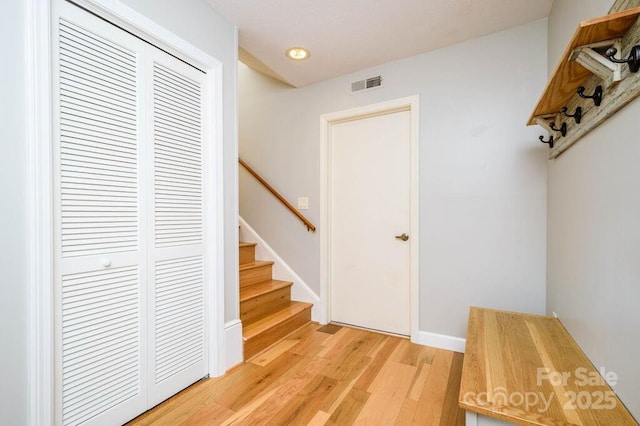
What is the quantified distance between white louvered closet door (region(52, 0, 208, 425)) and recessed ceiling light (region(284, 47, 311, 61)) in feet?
2.75

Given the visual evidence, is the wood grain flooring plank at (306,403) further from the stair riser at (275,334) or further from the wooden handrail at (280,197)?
the wooden handrail at (280,197)

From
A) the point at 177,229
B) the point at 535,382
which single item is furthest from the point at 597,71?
the point at 177,229

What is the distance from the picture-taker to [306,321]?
2.92 m

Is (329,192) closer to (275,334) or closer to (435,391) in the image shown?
(275,334)

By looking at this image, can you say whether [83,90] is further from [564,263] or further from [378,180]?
[564,263]

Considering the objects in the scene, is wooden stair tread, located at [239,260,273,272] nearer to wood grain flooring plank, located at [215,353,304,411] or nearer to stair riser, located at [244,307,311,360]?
stair riser, located at [244,307,311,360]

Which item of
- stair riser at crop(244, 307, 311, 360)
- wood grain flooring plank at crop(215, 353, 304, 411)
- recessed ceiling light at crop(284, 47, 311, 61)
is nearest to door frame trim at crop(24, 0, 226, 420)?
wood grain flooring plank at crop(215, 353, 304, 411)

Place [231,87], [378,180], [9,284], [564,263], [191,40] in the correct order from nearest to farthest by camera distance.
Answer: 1. [9,284]
2. [564,263]
3. [191,40]
4. [231,87]
5. [378,180]

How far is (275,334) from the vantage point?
248 centimetres

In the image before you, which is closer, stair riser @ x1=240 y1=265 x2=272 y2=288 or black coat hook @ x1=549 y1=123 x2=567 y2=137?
black coat hook @ x1=549 y1=123 x2=567 y2=137

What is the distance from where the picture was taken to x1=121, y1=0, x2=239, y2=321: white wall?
72.6 inches

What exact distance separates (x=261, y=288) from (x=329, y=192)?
1.20 metres

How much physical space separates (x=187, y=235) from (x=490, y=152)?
2.30 meters

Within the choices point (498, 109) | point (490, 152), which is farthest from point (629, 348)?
point (498, 109)
